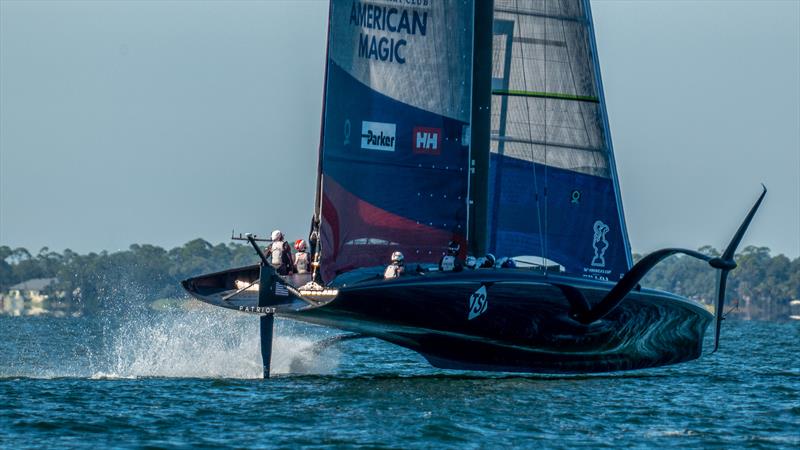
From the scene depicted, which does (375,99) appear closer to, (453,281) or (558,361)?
(453,281)

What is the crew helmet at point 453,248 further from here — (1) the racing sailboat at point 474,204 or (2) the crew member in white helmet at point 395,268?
(2) the crew member in white helmet at point 395,268

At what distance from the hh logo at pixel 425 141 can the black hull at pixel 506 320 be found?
87.4 inches

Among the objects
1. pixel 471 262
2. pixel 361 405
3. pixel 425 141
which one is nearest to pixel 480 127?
pixel 425 141

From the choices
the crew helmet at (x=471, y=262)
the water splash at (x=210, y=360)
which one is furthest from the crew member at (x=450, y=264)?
the water splash at (x=210, y=360)

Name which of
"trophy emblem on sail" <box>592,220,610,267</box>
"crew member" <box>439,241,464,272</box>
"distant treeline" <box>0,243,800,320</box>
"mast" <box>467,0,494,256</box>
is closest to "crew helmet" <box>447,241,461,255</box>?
"crew member" <box>439,241,464,272</box>

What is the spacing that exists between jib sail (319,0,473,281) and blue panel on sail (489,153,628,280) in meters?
1.32

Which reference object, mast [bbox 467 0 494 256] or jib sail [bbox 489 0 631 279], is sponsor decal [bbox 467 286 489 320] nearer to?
mast [bbox 467 0 494 256]

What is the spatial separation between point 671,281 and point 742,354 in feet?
460

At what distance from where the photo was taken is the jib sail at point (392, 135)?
74.0ft

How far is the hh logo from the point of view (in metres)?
22.8

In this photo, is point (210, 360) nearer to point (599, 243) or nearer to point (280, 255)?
point (280, 255)

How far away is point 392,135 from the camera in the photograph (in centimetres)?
2272

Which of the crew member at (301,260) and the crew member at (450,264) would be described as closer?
the crew member at (450,264)

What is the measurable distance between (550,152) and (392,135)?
9.57 feet
